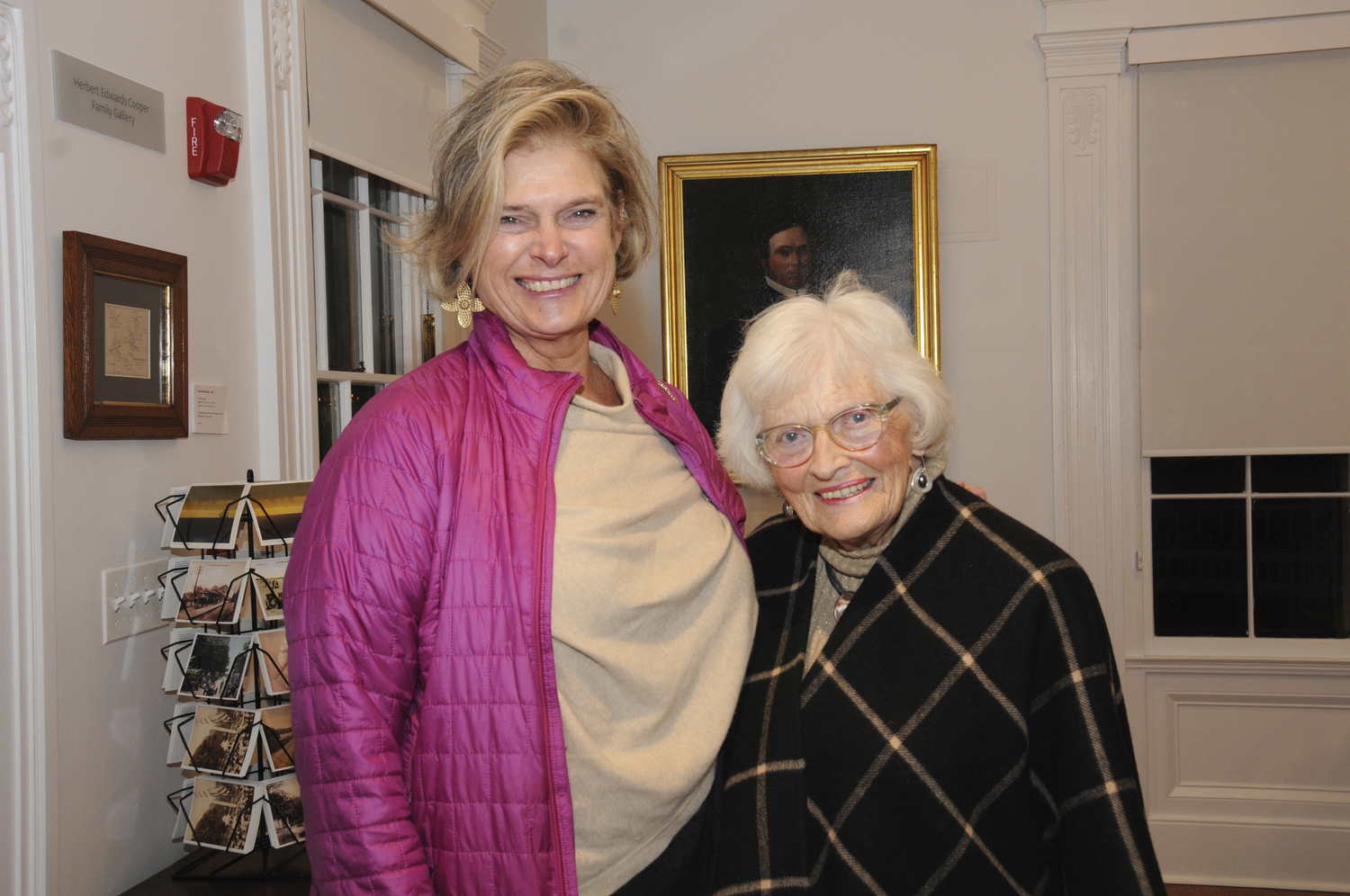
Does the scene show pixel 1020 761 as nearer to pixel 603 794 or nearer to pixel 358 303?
pixel 603 794

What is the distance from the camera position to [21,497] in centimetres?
146

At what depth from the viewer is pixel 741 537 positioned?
1.66 meters

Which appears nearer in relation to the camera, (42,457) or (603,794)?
(603,794)

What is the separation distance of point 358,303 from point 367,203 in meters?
0.27

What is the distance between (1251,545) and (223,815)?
364cm

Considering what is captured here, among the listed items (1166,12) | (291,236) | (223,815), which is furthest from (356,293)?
(1166,12)

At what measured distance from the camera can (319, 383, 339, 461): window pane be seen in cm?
249

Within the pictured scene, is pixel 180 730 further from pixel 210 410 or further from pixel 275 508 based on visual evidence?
pixel 210 410

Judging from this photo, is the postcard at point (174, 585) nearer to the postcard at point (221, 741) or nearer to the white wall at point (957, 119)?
the postcard at point (221, 741)

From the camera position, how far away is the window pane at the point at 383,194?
8.87 ft

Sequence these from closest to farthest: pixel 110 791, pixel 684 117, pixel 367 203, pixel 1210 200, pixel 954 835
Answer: pixel 954 835 < pixel 110 791 < pixel 367 203 < pixel 1210 200 < pixel 684 117

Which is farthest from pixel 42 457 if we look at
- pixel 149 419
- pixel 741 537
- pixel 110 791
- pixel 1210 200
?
pixel 1210 200

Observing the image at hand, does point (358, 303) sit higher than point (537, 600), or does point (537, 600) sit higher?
point (358, 303)

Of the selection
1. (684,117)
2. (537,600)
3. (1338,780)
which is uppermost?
(684,117)
